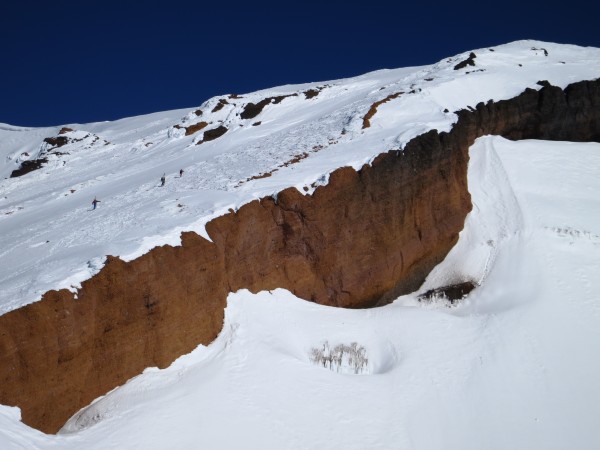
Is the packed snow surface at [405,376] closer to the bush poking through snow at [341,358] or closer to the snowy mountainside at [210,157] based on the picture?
the bush poking through snow at [341,358]

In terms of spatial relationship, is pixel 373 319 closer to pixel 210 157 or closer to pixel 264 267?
pixel 264 267

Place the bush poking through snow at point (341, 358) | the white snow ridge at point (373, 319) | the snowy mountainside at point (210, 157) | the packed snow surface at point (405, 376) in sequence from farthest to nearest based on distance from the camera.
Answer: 1. the snowy mountainside at point (210, 157)
2. the bush poking through snow at point (341, 358)
3. the white snow ridge at point (373, 319)
4. the packed snow surface at point (405, 376)

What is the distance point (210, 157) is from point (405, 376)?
48.6 feet

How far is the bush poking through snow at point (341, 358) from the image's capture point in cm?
1254

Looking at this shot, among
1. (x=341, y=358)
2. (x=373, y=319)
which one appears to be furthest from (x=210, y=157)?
(x=341, y=358)

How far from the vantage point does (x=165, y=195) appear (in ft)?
56.9

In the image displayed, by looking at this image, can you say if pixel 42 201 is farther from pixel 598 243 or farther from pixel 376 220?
pixel 598 243

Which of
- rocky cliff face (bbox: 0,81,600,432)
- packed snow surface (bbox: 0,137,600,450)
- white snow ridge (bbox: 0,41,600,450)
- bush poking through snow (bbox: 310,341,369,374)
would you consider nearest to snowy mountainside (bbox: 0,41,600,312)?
white snow ridge (bbox: 0,41,600,450)

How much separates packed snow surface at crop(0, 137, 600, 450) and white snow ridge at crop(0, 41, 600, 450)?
0.04 metres

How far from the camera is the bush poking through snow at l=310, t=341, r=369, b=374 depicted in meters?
12.5

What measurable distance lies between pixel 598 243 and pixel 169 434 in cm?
1388

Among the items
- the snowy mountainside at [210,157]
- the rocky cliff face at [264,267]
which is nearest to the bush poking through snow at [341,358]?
the rocky cliff face at [264,267]

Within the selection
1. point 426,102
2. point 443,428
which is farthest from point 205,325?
point 426,102

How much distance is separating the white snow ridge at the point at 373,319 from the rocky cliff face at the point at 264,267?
378 mm
